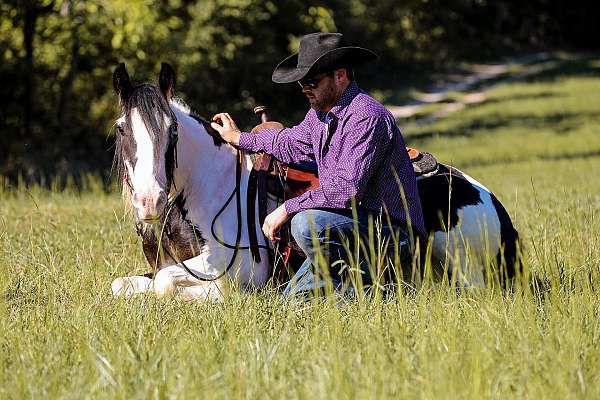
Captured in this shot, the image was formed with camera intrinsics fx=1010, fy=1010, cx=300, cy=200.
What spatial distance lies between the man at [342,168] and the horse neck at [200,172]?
533mm

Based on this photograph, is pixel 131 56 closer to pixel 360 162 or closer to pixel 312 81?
pixel 312 81

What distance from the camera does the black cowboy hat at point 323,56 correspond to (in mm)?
5340

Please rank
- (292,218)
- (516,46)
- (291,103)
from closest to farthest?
1. (292,218)
2. (291,103)
3. (516,46)

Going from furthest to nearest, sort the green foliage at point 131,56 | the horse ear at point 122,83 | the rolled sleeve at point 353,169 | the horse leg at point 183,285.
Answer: the green foliage at point 131,56, the horse leg at point 183,285, the horse ear at point 122,83, the rolled sleeve at point 353,169

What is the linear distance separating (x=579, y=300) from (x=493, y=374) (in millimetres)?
1094

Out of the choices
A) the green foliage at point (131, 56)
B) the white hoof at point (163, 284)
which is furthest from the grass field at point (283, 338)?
the green foliage at point (131, 56)

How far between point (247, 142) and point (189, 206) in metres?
0.51

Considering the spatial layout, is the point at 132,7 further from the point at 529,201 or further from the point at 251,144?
the point at 251,144

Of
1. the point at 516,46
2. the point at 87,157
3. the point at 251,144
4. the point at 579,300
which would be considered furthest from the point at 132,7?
the point at 516,46

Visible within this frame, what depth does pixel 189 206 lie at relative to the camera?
5.80m

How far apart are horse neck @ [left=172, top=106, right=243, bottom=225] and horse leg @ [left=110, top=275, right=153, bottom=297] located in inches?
17.8

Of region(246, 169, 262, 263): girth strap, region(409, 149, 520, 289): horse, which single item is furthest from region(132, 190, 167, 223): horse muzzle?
region(409, 149, 520, 289): horse

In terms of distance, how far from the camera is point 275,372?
13.0 ft

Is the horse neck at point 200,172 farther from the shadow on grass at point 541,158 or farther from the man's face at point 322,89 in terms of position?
the shadow on grass at point 541,158
